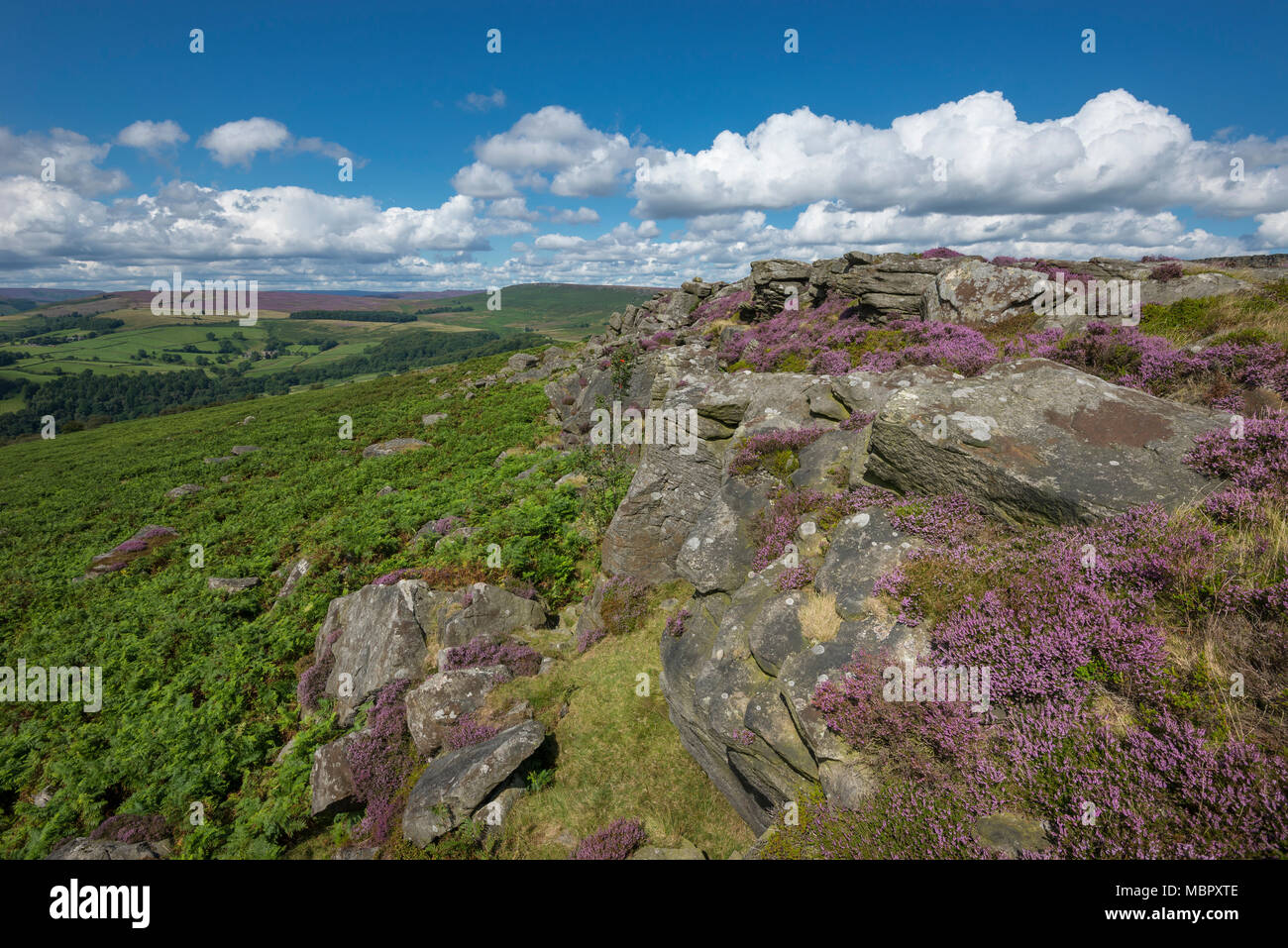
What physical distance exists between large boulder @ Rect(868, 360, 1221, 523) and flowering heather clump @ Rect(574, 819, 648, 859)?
7889 mm

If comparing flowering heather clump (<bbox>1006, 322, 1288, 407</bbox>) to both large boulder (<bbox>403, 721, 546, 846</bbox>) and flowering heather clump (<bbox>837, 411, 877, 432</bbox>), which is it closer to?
flowering heather clump (<bbox>837, 411, 877, 432</bbox>)

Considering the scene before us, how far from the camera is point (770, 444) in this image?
12664 millimetres

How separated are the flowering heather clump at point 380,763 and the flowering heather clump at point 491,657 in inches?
61.0

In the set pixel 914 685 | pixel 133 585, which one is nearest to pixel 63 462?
pixel 133 585

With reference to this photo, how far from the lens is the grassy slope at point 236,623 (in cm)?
1073

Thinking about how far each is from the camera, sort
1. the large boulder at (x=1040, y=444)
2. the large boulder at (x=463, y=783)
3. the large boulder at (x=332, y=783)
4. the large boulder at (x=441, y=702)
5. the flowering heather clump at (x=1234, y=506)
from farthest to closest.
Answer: the large boulder at (x=441, y=702) < the large boulder at (x=332, y=783) < the large boulder at (x=463, y=783) < the large boulder at (x=1040, y=444) < the flowering heather clump at (x=1234, y=506)

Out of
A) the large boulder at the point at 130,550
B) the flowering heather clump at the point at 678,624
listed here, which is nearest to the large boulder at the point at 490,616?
the flowering heather clump at the point at 678,624

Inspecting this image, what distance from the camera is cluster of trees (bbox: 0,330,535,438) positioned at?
108750 mm

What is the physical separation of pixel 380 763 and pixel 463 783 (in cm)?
319

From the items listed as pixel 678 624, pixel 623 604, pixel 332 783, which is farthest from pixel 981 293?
pixel 332 783

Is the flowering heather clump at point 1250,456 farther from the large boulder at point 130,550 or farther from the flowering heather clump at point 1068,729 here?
the large boulder at point 130,550
